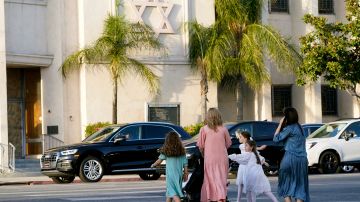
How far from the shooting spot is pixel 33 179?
1193 inches

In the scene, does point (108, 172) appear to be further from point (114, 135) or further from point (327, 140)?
point (327, 140)

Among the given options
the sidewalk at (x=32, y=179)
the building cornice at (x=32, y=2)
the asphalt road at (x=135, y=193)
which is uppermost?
the building cornice at (x=32, y=2)

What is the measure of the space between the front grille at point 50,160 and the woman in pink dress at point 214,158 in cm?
1222

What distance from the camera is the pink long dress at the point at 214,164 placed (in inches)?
588

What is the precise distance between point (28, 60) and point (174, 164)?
21.6 m

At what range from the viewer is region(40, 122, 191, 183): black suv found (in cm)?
2648

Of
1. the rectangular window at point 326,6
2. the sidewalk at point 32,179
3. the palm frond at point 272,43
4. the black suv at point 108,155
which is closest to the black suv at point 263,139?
the black suv at point 108,155

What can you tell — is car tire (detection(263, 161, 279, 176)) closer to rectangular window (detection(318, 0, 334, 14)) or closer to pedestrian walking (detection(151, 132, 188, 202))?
pedestrian walking (detection(151, 132, 188, 202))

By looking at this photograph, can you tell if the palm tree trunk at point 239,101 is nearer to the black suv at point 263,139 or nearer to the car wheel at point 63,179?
the black suv at point 263,139

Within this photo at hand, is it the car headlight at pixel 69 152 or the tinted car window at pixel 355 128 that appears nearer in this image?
the car headlight at pixel 69 152

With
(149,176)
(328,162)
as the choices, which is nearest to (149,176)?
(149,176)

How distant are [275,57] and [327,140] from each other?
352 inches

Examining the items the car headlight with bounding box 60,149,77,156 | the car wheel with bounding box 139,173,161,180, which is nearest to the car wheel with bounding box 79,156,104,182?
the car headlight with bounding box 60,149,77,156

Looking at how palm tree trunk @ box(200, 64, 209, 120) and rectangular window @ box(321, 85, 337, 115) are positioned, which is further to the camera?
rectangular window @ box(321, 85, 337, 115)
